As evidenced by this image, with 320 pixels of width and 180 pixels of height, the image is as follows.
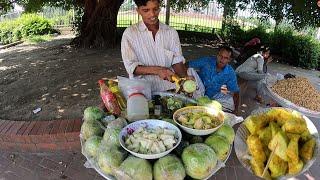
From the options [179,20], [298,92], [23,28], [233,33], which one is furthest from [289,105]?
[23,28]

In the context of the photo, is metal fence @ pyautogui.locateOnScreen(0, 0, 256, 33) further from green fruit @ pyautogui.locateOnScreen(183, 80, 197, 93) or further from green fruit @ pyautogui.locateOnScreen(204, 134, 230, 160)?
green fruit @ pyautogui.locateOnScreen(204, 134, 230, 160)

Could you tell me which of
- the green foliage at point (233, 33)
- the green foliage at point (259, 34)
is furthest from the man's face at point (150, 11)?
the green foliage at point (259, 34)

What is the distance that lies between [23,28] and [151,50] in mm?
12032

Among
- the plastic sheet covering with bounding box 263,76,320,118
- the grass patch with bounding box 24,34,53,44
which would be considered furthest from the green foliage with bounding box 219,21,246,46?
the plastic sheet covering with bounding box 263,76,320,118

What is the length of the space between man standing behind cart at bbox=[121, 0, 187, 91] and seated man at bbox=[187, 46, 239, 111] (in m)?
1.00

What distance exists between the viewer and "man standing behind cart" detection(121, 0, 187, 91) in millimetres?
2691

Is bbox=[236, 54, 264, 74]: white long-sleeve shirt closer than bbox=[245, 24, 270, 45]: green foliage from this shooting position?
Yes

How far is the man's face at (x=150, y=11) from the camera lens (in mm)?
2539

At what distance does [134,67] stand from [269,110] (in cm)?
126

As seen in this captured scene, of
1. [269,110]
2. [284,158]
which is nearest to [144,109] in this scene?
[269,110]

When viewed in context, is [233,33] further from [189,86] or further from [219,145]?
[219,145]

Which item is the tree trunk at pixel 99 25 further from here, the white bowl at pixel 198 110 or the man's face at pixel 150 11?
the white bowl at pixel 198 110

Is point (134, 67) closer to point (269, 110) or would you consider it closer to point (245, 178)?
point (269, 110)

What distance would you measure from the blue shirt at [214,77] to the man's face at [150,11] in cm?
133
